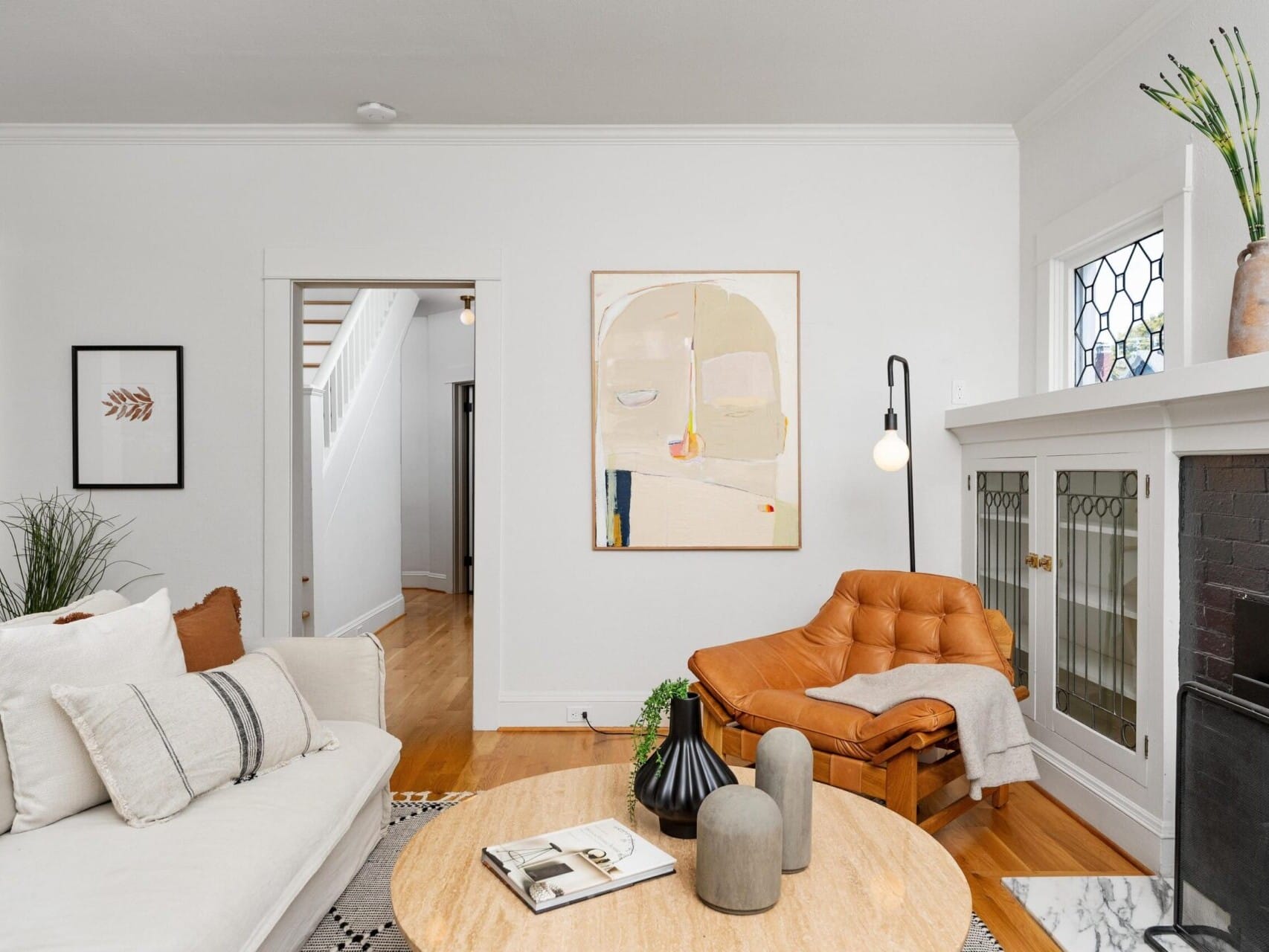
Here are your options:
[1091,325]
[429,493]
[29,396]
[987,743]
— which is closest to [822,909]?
[987,743]

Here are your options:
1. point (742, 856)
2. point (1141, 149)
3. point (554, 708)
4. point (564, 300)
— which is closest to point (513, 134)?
point (564, 300)

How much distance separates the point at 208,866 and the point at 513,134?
305cm

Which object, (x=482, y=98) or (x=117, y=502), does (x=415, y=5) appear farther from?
(x=117, y=502)

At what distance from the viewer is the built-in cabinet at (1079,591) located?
7.92 ft

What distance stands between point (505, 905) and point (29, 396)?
11.3 feet

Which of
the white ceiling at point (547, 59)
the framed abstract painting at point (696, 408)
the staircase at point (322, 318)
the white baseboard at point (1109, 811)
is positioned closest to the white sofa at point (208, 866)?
the framed abstract painting at point (696, 408)

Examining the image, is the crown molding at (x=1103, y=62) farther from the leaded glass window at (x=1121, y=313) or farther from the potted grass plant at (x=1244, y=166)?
the leaded glass window at (x=1121, y=313)

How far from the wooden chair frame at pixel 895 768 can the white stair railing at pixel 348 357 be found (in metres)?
3.55

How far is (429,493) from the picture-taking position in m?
7.97

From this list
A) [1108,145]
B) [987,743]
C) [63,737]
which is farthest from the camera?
[1108,145]

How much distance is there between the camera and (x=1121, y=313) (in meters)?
3.00

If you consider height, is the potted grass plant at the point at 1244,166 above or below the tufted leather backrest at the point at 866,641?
above

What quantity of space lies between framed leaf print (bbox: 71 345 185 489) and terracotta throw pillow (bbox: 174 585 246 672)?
4.84 ft

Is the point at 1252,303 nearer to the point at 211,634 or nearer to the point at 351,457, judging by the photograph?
the point at 211,634
